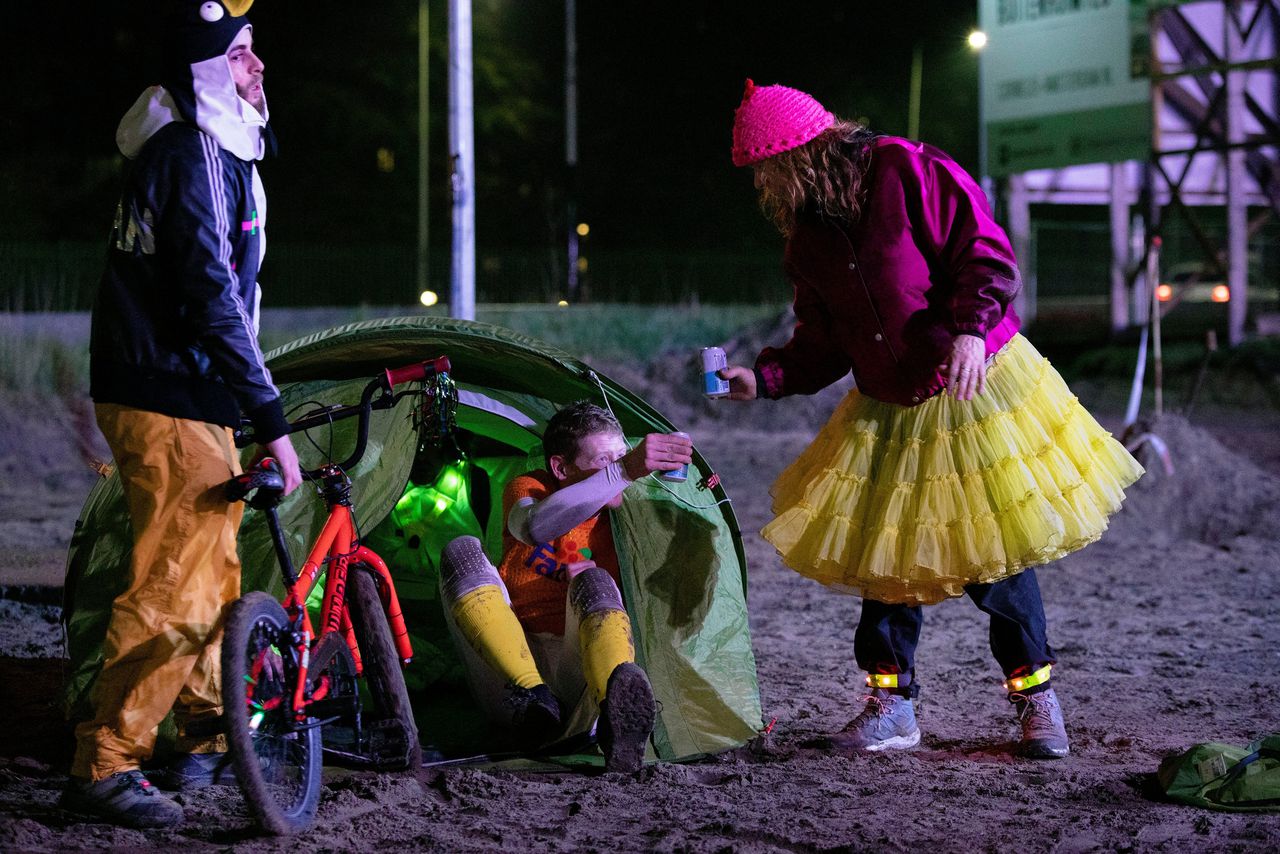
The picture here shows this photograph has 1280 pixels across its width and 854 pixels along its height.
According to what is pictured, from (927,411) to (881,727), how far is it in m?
0.98

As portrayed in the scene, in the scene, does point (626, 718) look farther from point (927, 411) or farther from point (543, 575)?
point (927, 411)

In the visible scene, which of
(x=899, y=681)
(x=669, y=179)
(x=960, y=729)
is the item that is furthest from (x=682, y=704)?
(x=669, y=179)

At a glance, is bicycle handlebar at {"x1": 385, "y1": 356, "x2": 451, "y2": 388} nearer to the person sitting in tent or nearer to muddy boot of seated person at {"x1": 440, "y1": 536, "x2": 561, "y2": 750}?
the person sitting in tent

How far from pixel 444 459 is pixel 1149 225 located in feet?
43.1

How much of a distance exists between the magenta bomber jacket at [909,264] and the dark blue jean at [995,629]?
60 centimetres

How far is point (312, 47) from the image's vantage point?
949 inches

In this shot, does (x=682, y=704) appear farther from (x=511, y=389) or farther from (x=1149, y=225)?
(x=1149, y=225)

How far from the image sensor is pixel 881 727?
166 inches

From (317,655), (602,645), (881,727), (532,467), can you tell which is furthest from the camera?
(532,467)

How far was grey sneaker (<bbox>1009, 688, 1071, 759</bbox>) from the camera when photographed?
404cm

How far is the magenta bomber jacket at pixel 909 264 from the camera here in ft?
12.7

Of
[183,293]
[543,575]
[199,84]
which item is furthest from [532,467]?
[199,84]

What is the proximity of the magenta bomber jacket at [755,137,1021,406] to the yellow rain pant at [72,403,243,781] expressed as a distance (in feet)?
5.81

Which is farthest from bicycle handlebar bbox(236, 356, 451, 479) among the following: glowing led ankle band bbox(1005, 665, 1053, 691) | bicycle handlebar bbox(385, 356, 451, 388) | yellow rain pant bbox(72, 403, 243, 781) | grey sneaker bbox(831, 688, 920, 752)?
glowing led ankle band bbox(1005, 665, 1053, 691)
